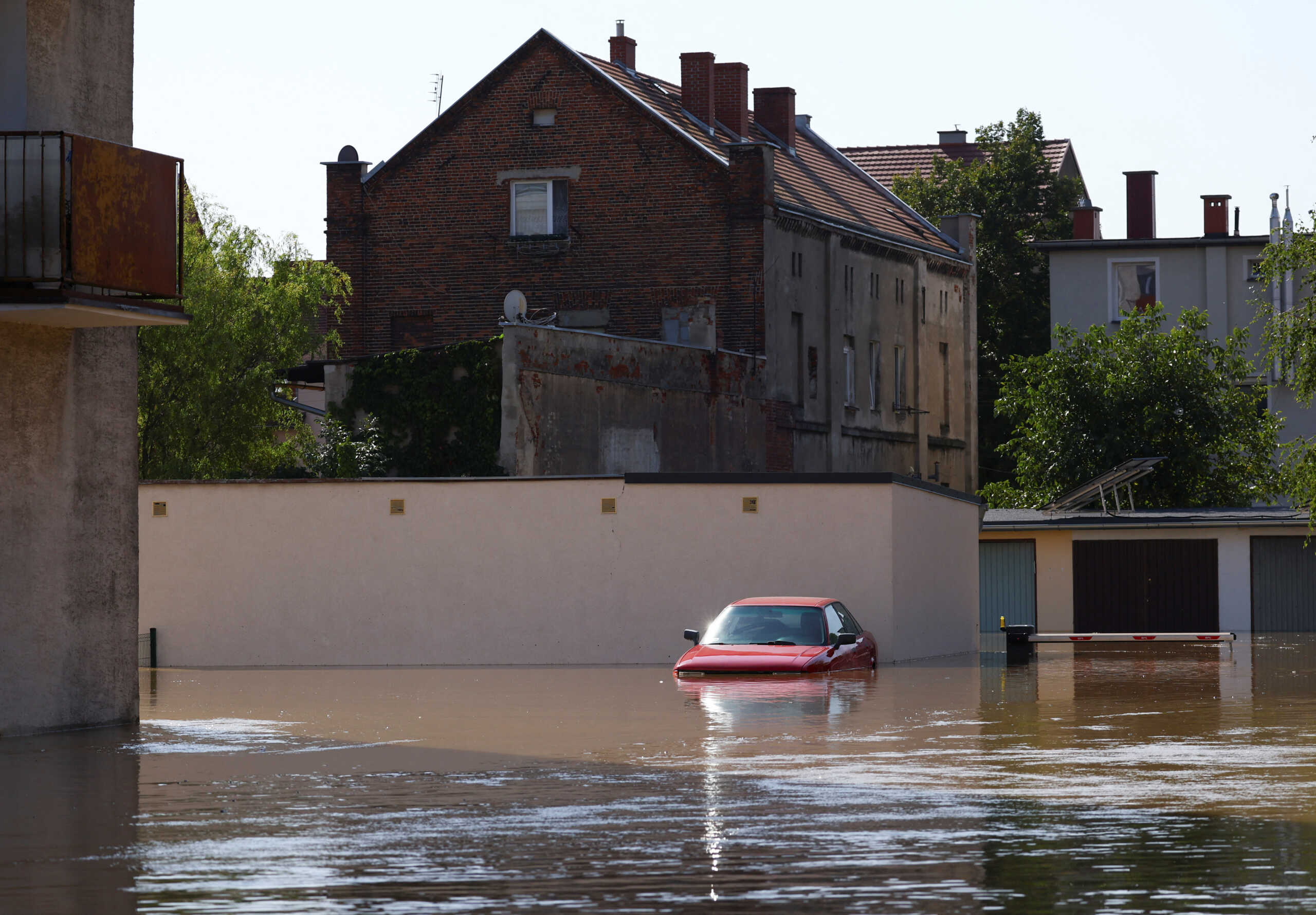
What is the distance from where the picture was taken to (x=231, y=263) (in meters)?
42.5

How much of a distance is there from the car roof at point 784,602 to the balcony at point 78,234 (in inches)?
394

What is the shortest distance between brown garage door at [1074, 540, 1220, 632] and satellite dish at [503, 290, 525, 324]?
1541 centimetres

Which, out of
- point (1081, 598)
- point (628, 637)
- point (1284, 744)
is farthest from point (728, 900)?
point (1081, 598)

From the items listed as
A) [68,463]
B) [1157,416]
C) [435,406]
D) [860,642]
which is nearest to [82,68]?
[68,463]

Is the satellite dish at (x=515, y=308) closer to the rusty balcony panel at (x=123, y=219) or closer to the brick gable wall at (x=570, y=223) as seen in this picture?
the brick gable wall at (x=570, y=223)

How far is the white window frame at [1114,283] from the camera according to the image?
5847 cm

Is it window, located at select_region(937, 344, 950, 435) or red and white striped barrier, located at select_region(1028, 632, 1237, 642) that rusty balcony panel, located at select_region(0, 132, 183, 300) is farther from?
window, located at select_region(937, 344, 950, 435)

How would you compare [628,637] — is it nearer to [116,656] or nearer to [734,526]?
[734,526]

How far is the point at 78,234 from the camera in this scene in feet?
57.3

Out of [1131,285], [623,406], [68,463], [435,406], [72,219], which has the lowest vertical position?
[68,463]

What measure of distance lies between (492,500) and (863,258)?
70.9 feet

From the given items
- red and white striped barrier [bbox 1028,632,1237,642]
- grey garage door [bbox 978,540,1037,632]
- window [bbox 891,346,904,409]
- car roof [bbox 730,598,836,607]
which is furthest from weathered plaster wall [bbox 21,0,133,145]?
window [bbox 891,346,904,409]

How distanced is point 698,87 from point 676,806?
39434 millimetres

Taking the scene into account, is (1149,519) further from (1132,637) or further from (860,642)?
(860,642)
